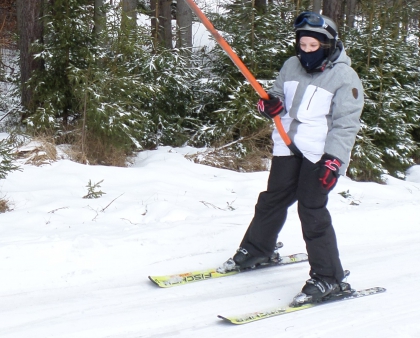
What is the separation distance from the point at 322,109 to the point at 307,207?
0.67m

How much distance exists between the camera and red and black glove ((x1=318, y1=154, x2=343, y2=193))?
3416 millimetres

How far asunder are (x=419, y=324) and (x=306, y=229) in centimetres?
92

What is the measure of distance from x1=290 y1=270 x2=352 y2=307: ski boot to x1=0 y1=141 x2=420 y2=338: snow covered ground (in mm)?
77

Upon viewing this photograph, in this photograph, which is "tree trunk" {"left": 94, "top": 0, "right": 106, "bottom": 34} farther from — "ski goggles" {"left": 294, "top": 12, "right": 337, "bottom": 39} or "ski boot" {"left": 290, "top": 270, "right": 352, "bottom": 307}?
"ski boot" {"left": 290, "top": 270, "right": 352, "bottom": 307}

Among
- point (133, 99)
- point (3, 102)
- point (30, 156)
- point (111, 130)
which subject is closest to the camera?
point (30, 156)

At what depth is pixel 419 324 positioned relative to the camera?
3.26 m

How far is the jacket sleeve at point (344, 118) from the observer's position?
345 cm


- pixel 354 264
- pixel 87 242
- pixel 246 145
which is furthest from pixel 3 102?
pixel 354 264

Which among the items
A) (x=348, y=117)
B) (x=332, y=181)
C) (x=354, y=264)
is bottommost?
(x=354, y=264)

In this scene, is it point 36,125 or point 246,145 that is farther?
point 246,145

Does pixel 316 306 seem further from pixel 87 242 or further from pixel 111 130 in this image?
pixel 111 130

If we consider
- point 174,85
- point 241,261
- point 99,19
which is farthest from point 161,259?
point 174,85

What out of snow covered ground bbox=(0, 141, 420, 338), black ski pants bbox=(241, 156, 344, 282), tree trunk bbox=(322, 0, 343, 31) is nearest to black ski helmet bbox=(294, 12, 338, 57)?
black ski pants bbox=(241, 156, 344, 282)

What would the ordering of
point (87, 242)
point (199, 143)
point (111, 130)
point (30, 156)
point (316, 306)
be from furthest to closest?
point (199, 143) → point (111, 130) → point (30, 156) → point (87, 242) → point (316, 306)
